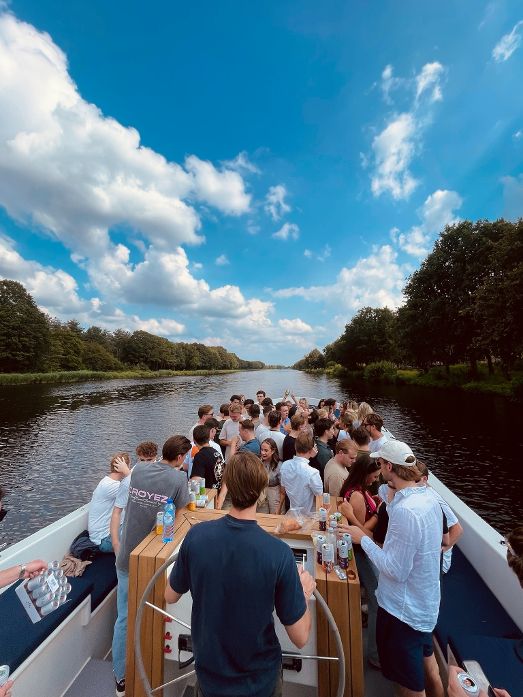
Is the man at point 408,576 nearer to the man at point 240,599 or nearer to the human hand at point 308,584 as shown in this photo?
the human hand at point 308,584

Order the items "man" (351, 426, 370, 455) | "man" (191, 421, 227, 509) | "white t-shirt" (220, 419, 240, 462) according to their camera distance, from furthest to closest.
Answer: "white t-shirt" (220, 419, 240, 462), "man" (351, 426, 370, 455), "man" (191, 421, 227, 509)

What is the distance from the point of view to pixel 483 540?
368 centimetres

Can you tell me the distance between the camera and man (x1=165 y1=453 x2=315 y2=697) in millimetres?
1402

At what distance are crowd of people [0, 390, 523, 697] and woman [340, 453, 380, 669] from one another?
Answer: 0.03 ft

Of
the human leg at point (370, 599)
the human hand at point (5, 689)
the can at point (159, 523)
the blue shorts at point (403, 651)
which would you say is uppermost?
the can at point (159, 523)

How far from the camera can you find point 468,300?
2756cm

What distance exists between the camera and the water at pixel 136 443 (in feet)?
29.4

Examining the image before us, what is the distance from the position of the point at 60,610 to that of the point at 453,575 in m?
4.24

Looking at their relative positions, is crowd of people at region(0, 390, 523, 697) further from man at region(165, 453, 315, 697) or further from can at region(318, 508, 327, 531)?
can at region(318, 508, 327, 531)

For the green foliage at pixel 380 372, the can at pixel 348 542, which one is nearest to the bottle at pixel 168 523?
the can at pixel 348 542

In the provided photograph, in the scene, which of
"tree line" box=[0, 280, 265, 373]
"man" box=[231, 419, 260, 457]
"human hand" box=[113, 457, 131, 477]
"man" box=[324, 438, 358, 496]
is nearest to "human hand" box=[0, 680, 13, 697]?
"human hand" box=[113, 457, 131, 477]

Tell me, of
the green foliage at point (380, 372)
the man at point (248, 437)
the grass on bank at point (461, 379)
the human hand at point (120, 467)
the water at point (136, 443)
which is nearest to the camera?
the human hand at point (120, 467)

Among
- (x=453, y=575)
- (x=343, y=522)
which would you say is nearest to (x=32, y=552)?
(x=343, y=522)

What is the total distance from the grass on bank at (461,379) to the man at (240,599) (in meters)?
26.7
